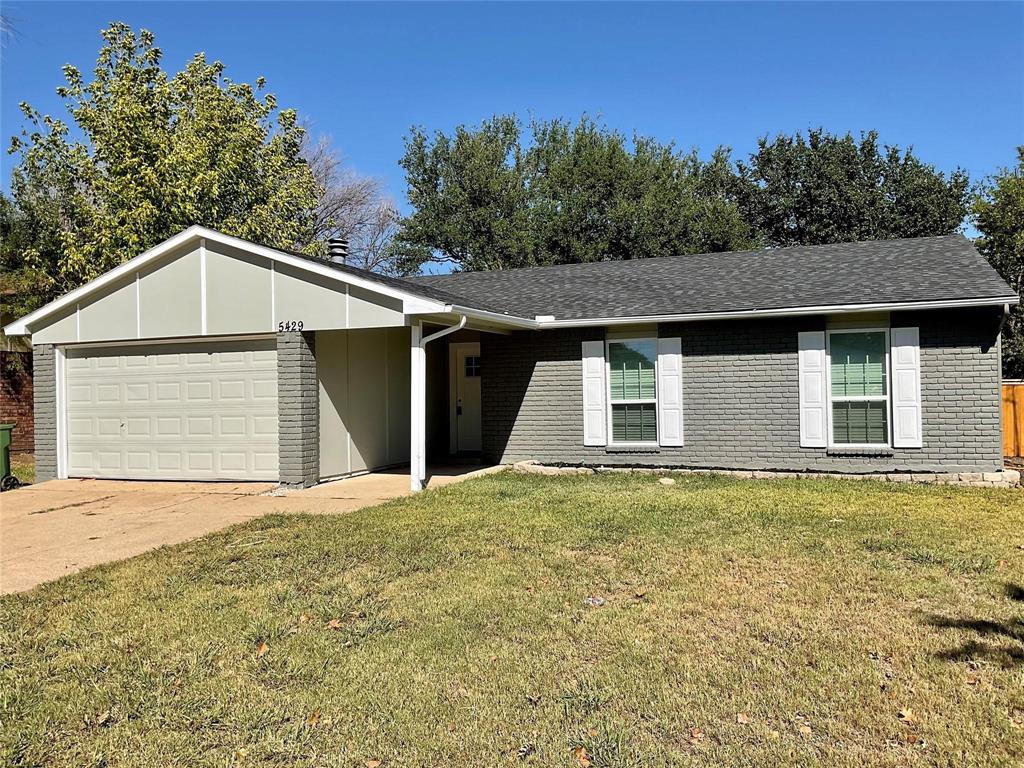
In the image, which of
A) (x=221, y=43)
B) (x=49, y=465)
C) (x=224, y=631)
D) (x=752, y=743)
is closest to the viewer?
(x=752, y=743)

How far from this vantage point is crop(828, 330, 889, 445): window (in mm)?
10500

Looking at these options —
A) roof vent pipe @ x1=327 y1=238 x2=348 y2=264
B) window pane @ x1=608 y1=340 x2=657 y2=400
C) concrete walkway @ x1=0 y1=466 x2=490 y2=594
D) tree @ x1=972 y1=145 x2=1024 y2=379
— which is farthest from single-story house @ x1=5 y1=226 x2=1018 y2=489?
tree @ x1=972 y1=145 x2=1024 y2=379

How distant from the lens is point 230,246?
10.5m

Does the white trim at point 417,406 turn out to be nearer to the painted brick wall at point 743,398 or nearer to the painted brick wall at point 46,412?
the painted brick wall at point 743,398

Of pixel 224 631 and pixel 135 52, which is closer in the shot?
pixel 224 631

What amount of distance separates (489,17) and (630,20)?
2.73 meters

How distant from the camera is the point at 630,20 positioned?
46.5 ft

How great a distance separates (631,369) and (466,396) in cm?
358

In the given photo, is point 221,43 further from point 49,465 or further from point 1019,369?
point 1019,369

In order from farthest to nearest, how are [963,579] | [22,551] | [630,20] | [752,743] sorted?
1. [630,20]
2. [22,551]
3. [963,579]
4. [752,743]

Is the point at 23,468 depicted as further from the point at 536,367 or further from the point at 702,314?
the point at 702,314

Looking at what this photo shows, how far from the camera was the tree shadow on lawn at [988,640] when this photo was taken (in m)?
3.99

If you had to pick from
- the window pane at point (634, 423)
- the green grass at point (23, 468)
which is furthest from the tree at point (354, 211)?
the window pane at point (634, 423)

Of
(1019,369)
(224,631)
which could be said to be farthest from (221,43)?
(1019,369)
